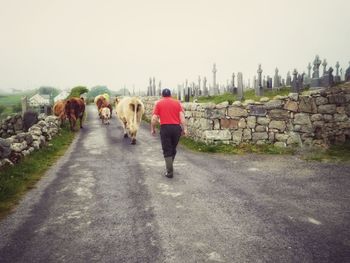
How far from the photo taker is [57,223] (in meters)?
4.82

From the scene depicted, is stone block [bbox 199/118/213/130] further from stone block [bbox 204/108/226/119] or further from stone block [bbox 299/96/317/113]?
stone block [bbox 299/96/317/113]

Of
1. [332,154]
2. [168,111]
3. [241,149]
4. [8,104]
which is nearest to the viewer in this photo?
[168,111]

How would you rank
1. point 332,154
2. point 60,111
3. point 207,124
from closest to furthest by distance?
point 332,154 < point 207,124 < point 60,111

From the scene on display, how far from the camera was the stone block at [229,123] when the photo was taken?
1142 centimetres

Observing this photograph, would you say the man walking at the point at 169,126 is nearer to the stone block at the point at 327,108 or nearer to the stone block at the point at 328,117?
the stone block at the point at 327,108

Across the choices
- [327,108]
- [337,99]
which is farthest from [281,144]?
[337,99]

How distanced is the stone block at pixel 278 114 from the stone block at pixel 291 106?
0.49 feet

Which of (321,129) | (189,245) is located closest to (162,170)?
(189,245)

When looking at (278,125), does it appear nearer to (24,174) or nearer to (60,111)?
(24,174)

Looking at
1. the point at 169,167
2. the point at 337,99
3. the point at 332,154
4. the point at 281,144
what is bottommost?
the point at 332,154

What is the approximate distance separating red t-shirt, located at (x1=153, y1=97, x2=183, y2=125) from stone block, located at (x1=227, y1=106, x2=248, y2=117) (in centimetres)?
422

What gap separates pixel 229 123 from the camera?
1145cm

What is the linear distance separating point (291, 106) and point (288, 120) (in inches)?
20.4

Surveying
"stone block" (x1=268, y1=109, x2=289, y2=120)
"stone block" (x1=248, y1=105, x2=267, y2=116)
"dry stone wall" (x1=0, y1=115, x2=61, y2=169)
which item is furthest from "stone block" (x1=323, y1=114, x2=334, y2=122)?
"dry stone wall" (x1=0, y1=115, x2=61, y2=169)
